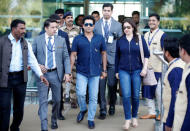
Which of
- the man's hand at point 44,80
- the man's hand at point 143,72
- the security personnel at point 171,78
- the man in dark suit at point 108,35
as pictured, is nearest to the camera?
the security personnel at point 171,78

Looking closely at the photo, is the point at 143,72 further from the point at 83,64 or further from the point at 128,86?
the point at 83,64

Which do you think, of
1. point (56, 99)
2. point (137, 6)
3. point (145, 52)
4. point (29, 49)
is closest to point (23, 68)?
point (29, 49)

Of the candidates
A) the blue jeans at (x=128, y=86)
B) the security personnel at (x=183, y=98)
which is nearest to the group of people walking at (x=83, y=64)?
the blue jeans at (x=128, y=86)

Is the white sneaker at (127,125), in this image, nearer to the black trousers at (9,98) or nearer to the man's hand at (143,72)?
the man's hand at (143,72)

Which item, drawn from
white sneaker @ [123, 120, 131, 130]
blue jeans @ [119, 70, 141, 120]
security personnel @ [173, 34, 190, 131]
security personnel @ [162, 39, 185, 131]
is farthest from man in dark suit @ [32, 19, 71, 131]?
security personnel @ [173, 34, 190, 131]

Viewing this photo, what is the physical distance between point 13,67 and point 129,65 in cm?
185

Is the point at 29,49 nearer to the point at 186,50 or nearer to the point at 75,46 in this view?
the point at 75,46

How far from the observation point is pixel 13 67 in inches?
221

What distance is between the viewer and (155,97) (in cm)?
→ 734

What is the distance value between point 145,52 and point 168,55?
7.80ft

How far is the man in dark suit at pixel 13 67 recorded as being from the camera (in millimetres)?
5480

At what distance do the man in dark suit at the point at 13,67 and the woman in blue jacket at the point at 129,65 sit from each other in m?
1.31

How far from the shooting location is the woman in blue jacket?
20.7 ft

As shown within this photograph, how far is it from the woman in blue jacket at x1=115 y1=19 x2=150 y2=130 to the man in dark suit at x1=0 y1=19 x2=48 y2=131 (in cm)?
131
